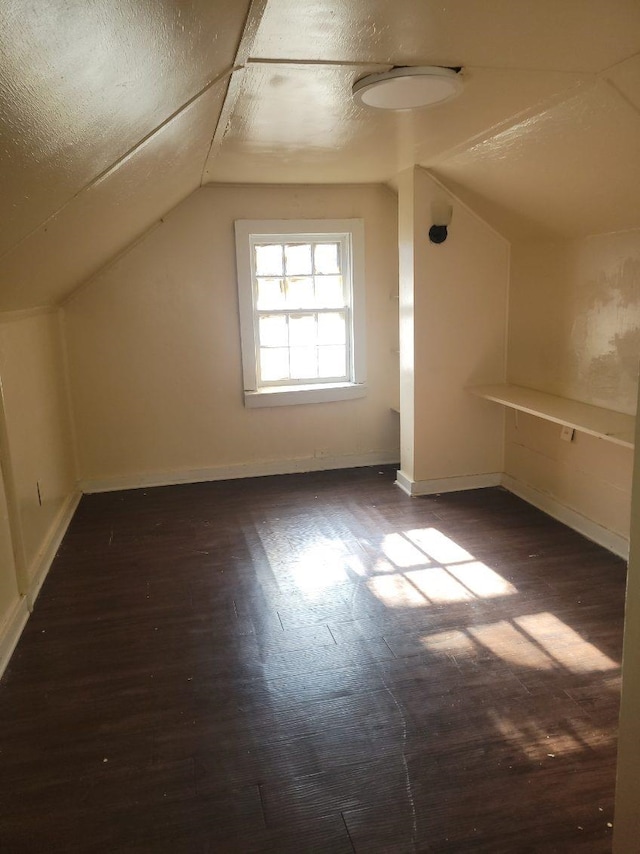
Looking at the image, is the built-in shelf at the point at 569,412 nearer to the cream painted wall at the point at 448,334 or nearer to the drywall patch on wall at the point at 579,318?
the drywall patch on wall at the point at 579,318

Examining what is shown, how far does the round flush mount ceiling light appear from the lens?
226 cm

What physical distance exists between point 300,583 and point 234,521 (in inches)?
40.5

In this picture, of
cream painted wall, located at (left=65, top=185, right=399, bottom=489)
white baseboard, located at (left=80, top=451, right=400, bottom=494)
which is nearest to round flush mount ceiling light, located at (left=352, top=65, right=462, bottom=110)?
cream painted wall, located at (left=65, top=185, right=399, bottom=489)

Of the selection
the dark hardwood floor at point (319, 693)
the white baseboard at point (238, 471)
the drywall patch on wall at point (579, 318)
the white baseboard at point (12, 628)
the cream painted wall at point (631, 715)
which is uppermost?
the drywall patch on wall at point (579, 318)

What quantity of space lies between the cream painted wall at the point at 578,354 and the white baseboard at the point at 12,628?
121 inches

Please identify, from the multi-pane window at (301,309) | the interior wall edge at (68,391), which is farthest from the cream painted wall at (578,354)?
the interior wall edge at (68,391)

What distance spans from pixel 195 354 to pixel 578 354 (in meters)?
2.73

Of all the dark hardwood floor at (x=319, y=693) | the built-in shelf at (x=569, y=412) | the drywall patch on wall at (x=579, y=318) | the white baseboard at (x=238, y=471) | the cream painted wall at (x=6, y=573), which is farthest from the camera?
the white baseboard at (x=238, y=471)

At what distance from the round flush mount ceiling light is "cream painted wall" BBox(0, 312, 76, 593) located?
6.70 ft

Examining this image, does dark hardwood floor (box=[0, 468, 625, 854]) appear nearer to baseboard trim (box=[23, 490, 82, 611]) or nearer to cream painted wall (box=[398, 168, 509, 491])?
baseboard trim (box=[23, 490, 82, 611])

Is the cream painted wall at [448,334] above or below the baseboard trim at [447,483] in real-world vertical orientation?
above

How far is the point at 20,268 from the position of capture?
8.47 feet

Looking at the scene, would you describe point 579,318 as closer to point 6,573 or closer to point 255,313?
point 255,313

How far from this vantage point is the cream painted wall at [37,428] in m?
3.09
